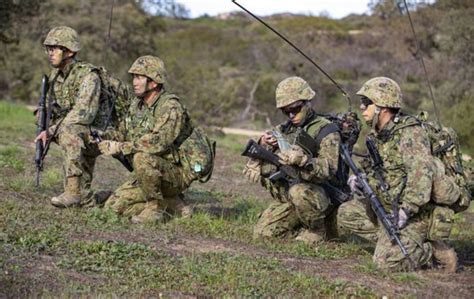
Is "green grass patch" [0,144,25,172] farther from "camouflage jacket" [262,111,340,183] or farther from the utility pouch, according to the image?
the utility pouch

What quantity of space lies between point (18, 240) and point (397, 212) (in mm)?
3126

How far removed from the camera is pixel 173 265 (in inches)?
260

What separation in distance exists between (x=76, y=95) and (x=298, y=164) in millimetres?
2670

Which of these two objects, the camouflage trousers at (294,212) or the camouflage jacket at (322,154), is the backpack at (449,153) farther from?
the camouflage trousers at (294,212)

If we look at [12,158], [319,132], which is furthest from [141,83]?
[12,158]

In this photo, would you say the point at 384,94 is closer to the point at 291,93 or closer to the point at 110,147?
the point at 291,93

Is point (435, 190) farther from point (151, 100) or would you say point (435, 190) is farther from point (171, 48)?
point (171, 48)

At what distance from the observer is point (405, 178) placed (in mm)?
7250

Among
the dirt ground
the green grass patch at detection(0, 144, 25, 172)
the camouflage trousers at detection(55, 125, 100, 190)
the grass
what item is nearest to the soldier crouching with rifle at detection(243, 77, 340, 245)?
the grass

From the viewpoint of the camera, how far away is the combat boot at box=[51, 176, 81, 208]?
859 centimetres

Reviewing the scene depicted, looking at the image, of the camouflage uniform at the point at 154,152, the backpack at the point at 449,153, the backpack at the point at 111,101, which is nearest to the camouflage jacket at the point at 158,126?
the camouflage uniform at the point at 154,152

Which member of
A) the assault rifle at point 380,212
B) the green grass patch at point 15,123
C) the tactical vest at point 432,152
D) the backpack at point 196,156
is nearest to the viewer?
the assault rifle at point 380,212

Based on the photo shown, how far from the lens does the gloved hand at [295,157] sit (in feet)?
24.5

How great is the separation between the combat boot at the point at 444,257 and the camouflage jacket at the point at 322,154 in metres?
1.11
